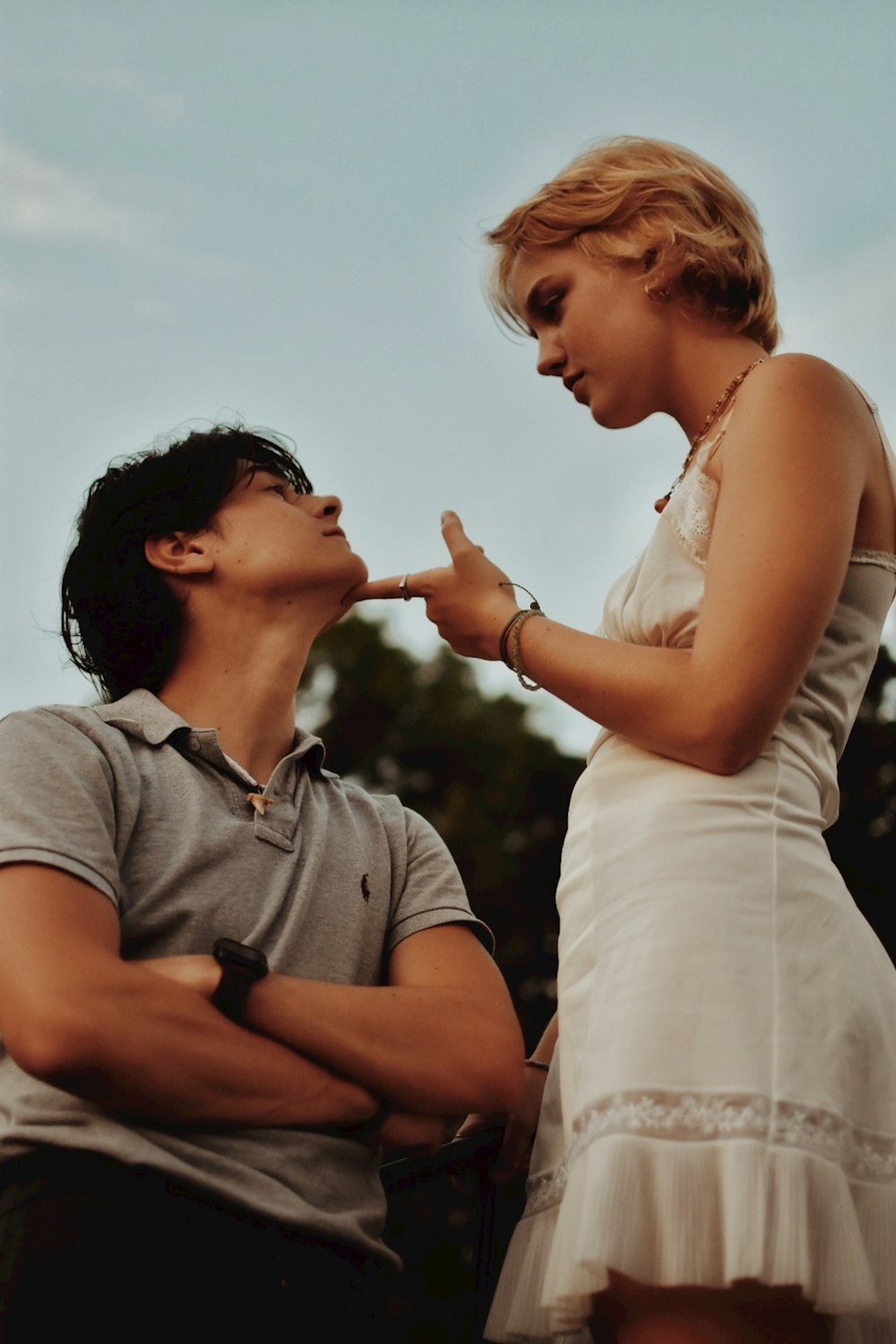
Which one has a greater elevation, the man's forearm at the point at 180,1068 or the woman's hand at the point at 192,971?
the woman's hand at the point at 192,971

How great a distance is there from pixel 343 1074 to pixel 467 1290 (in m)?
0.76

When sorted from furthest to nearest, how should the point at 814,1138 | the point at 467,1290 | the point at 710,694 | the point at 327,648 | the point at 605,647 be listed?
the point at 327,648 < the point at 467,1290 < the point at 605,647 < the point at 710,694 < the point at 814,1138

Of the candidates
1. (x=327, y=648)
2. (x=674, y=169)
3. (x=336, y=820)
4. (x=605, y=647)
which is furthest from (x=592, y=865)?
(x=327, y=648)

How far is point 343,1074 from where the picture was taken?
2777mm

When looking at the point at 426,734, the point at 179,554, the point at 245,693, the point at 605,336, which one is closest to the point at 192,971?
the point at 245,693

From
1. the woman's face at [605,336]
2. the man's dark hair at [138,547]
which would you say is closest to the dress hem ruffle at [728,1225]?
the woman's face at [605,336]

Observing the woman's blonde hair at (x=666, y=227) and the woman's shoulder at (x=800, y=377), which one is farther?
the woman's blonde hair at (x=666, y=227)

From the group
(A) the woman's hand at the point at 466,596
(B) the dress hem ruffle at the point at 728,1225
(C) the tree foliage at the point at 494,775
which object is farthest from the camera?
(C) the tree foliage at the point at 494,775

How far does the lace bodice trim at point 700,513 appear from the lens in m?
2.82

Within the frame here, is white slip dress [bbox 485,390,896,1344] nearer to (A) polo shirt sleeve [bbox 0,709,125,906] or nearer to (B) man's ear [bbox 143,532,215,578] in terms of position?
(A) polo shirt sleeve [bbox 0,709,125,906]

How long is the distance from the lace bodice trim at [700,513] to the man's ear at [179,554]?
1.36m

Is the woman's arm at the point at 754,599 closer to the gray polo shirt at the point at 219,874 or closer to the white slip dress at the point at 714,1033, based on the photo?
the white slip dress at the point at 714,1033

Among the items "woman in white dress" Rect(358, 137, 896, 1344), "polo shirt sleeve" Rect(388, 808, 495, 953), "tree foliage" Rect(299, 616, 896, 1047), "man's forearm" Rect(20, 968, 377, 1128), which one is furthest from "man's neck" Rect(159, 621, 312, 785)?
"tree foliage" Rect(299, 616, 896, 1047)

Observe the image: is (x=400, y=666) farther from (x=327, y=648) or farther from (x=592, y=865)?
(x=592, y=865)
